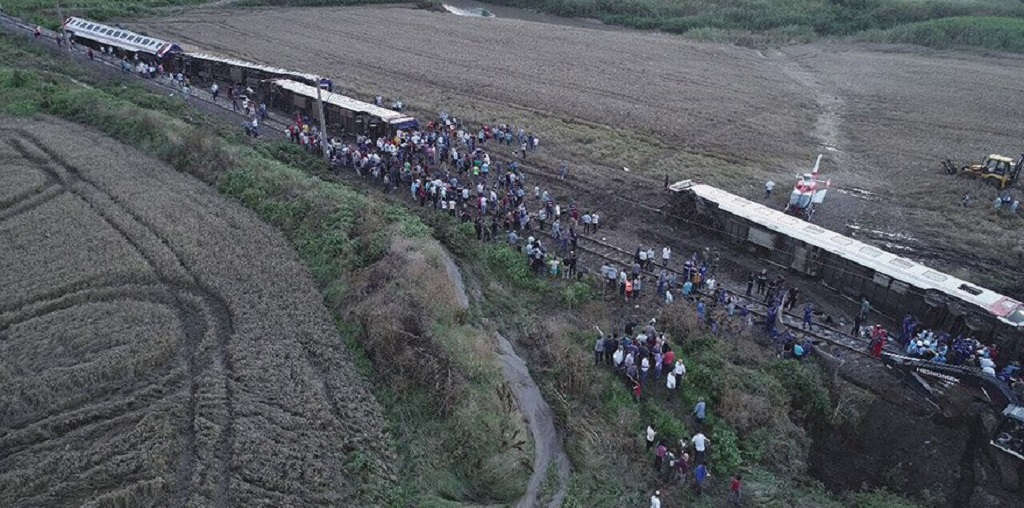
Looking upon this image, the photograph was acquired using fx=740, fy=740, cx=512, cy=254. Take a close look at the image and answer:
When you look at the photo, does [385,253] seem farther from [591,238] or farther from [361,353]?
[591,238]

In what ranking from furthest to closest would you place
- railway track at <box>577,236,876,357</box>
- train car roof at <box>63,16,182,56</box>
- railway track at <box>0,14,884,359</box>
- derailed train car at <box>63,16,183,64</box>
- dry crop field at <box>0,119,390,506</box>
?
1. train car roof at <box>63,16,182,56</box>
2. derailed train car at <box>63,16,183,64</box>
3. railway track at <box>0,14,884,359</box>
4. railway track at <box>577,236,876,357</box>
5. dry crop field at <box>0,119,390,506</box>

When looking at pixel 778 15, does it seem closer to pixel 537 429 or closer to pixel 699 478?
pixel 537 429

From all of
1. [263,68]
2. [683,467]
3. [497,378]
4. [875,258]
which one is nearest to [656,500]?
[683,467]

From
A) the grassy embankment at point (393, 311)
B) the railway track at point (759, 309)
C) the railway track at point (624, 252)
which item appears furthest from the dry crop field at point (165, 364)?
the railway track at point (624, 252)

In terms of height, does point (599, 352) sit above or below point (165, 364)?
above

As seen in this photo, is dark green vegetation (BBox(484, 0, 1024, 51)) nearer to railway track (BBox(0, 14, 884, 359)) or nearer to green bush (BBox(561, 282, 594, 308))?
railway track (BBox(0, 14, 884, 359))

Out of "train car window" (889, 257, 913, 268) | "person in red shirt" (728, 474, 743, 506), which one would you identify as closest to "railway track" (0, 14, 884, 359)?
"train car window" (889, 257, 913, 268)

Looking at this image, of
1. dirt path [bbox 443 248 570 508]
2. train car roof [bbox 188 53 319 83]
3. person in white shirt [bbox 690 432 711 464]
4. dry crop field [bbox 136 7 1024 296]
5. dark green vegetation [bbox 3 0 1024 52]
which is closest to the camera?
dirt path [bbox 443 248 570 508]
